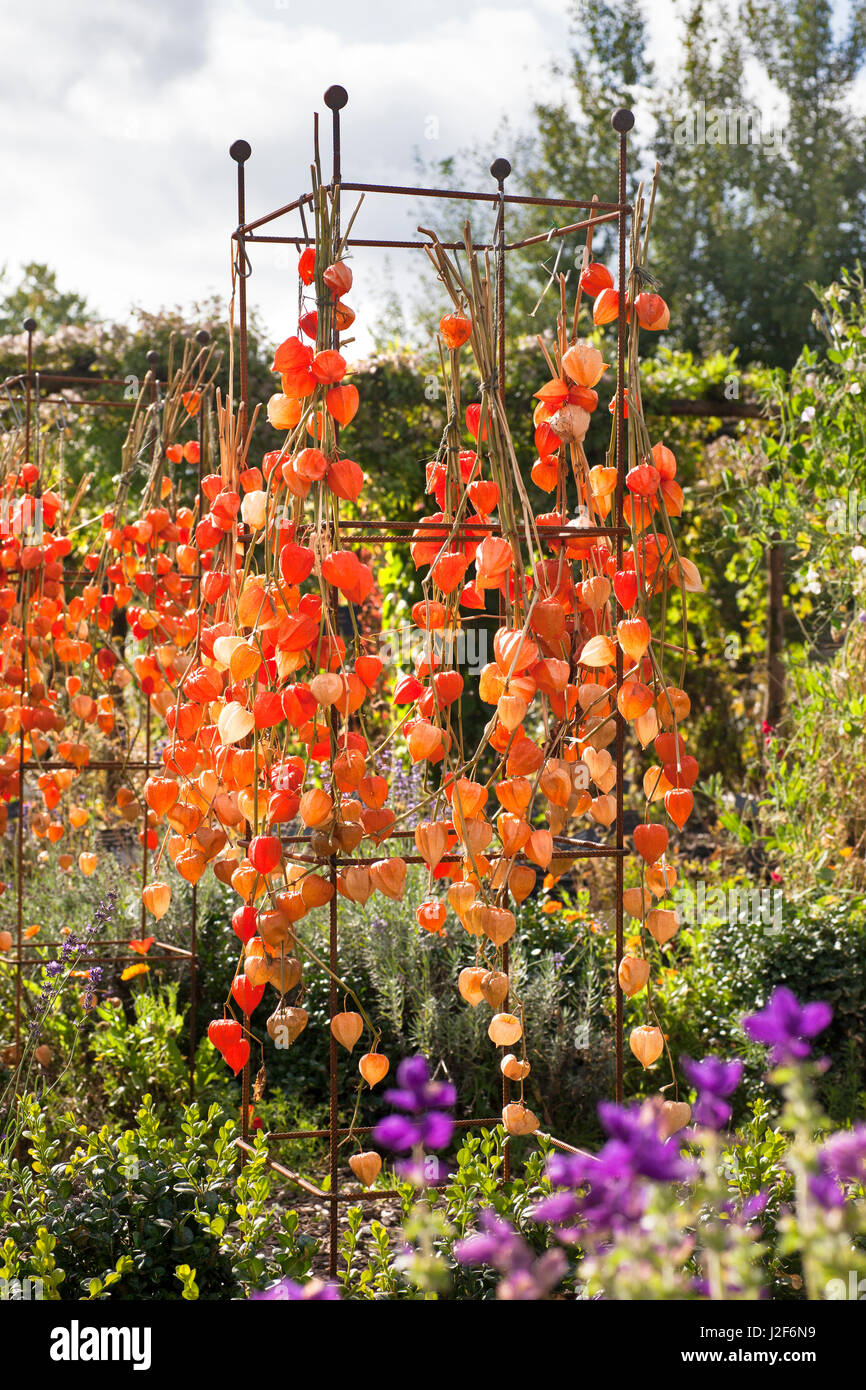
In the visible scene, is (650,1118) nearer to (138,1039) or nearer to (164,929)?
(138,1039)

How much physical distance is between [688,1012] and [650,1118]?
2.80 metres

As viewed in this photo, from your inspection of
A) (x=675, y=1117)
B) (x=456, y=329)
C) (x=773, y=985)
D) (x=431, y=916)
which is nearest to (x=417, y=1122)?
(x=675, y=1117)

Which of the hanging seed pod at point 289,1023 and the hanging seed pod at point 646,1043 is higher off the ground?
the hanging seed pod at point 289,1023

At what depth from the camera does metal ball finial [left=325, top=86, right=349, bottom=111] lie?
160 cm

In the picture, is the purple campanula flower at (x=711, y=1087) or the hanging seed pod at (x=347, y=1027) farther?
the hanging seed pod at (x=347, y=1027)

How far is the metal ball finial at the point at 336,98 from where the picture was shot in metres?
1.60

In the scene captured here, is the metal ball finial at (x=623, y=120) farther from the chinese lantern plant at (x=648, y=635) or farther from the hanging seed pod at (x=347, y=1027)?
the hanging seed pod at (x=347, y=1027)

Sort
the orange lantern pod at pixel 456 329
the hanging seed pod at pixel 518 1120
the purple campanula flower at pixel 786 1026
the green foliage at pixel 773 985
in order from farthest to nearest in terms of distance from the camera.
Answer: the green foliage at pixel 773 985, the orange lantern pod at pixel 456 329, the hanging seed pod at pixel 518 1120, the purple campanula flower at pixel 786 1026

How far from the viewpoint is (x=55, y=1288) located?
1424mm

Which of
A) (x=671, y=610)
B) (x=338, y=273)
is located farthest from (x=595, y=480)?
(x=671, y=610)

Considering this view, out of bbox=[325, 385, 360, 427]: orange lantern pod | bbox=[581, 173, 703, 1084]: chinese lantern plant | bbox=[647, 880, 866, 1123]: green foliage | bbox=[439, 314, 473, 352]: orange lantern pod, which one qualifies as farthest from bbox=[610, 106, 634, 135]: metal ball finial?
bbox=[647, 880, 866, 1123]: green foliage

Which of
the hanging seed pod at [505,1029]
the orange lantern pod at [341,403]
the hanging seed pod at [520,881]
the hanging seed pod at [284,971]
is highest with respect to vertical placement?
the orange lantern pod at [341,403]

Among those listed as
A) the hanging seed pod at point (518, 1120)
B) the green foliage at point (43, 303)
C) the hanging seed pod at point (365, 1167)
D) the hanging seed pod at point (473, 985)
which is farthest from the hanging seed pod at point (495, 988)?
the green foliage at point (43, 303)

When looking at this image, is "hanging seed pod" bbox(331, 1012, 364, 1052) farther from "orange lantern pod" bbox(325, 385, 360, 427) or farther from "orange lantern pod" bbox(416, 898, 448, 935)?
"orange lantern pod" bbox(325, 385, 360, 427)
